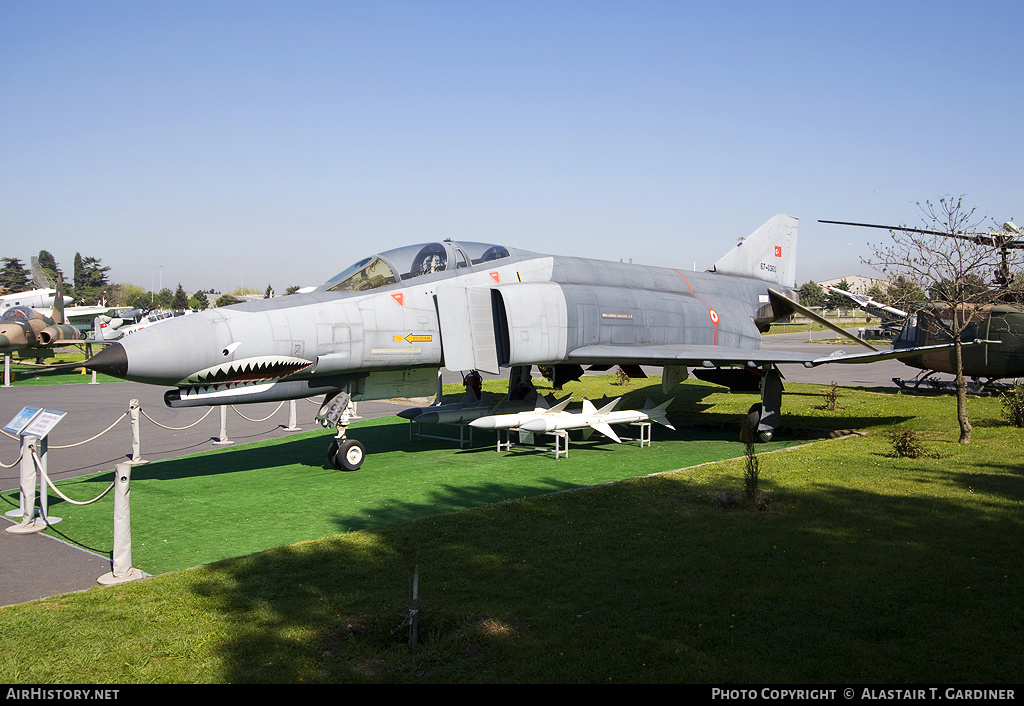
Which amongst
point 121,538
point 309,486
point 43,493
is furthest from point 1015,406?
point 43,493

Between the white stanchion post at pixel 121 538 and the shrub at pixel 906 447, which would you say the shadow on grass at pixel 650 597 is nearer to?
the white stanchion post at pixel 121 538

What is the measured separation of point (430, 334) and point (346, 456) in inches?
94.6

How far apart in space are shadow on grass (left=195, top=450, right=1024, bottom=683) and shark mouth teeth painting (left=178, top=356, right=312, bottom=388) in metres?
3.39

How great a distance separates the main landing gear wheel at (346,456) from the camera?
38.6 feet

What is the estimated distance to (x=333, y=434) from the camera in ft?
53.0

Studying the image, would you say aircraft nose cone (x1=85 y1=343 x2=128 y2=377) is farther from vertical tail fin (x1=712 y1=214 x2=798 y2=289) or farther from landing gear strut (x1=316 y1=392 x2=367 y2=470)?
vertical tail fin (x1=712 y1=214 x2=798 y2=289)

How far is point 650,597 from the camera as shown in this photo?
19.7ft

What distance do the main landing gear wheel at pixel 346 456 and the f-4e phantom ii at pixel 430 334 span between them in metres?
0.02

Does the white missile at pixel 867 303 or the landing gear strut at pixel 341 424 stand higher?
the white missile at pixel 867 303

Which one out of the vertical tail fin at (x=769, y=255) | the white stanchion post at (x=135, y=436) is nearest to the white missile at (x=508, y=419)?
the white stanchion post at (x=135, y=436)

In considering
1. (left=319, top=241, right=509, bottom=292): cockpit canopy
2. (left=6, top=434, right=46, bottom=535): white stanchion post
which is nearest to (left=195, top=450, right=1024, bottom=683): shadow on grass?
(left=6, top=434, right=46, bottom=535): white stanchion post

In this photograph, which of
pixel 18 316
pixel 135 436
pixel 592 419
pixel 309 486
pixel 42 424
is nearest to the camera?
pixel 42 424

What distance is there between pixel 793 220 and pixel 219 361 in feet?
49.7

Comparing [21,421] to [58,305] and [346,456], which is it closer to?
[346,456]
